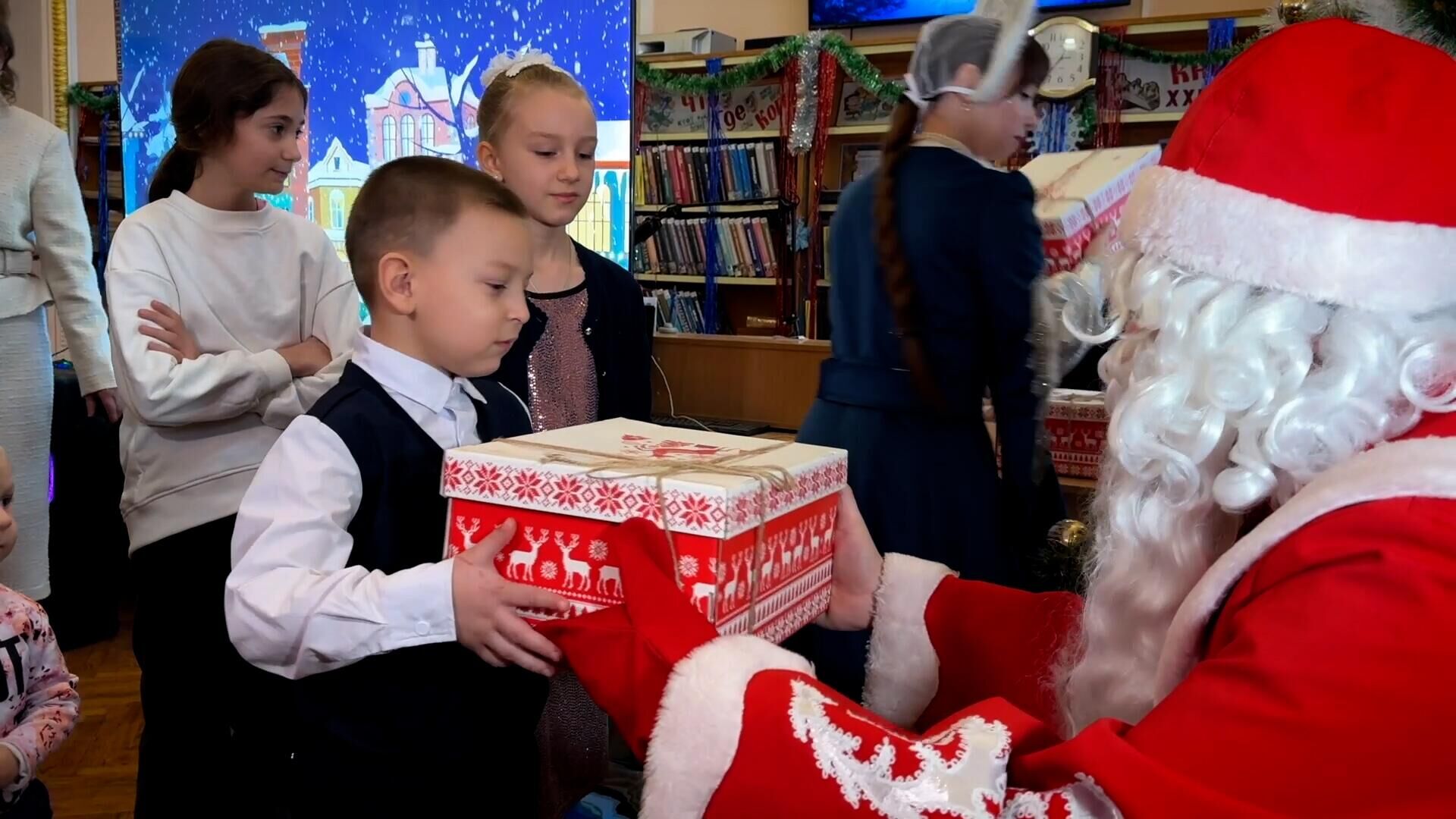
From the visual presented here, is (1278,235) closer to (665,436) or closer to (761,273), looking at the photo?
(665,436)

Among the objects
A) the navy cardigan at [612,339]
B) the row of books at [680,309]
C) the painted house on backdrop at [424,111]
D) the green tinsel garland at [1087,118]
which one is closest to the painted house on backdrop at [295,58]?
the painted house on backdrop at [424,111]

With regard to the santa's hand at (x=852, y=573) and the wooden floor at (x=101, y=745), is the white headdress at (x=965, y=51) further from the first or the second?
the wooden floor at (x=101, y=745)

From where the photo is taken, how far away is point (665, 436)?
1.13m

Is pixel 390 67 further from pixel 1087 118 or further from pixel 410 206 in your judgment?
pixel 410 206

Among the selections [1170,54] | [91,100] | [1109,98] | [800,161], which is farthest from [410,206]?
[91,100]

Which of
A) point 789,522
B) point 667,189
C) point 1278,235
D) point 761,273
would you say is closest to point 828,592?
point 789,522

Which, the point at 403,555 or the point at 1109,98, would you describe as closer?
the point at 403,555

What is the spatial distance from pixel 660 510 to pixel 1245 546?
1.41 feet

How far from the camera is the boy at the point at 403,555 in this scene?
1032 mm

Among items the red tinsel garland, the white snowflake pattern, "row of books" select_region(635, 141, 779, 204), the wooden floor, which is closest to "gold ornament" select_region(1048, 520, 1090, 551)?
the white snowflake pattern

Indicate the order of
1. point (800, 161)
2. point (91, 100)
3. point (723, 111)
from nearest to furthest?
point (800, 161), point (723, 111), point (91, 100)

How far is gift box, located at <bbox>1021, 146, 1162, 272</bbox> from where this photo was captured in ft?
5.91

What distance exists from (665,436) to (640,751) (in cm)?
36

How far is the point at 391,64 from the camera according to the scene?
4840mm
